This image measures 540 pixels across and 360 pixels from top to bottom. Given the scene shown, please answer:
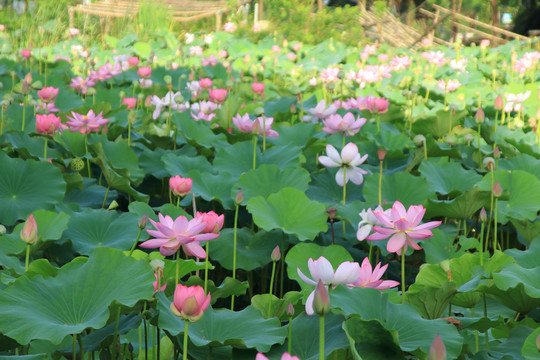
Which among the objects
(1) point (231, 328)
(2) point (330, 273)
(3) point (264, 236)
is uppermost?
(2) point (330, 273)

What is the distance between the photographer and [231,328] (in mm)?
917

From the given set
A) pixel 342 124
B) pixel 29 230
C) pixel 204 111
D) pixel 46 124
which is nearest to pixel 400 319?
pixel 29 230

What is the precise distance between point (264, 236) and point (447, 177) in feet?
2.05

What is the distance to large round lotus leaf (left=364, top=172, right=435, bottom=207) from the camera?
161 centimetres

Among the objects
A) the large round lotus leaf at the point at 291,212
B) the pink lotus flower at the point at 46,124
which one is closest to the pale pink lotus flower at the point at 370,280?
the large round lotus leaf at the point at 291,212

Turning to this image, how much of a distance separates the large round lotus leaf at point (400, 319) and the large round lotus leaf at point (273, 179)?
71 centimetres

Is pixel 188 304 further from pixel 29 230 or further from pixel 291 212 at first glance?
pixel 291 212

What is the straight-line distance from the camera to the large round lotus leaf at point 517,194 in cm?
156

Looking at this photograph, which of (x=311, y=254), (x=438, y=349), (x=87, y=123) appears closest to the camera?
(x=438, y=349)

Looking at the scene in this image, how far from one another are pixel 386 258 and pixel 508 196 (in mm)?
339

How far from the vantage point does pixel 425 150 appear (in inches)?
74.3

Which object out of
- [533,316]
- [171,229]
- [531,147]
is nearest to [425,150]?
[531,147]

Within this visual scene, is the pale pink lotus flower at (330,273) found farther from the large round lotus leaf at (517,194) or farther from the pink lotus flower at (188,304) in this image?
the large round lotus leaf at (517,194)

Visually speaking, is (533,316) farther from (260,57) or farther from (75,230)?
(260,57)
